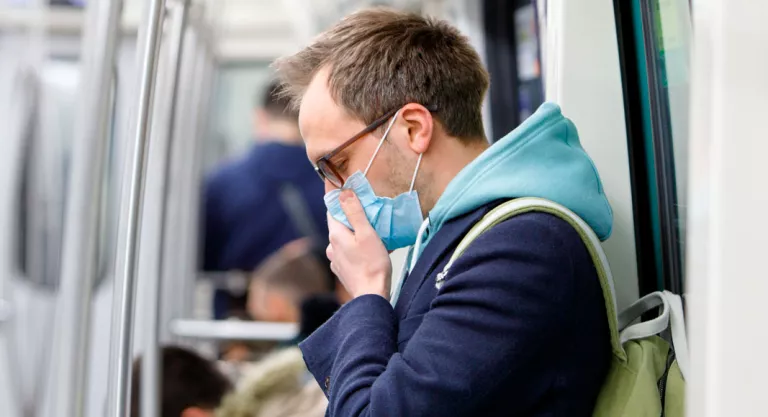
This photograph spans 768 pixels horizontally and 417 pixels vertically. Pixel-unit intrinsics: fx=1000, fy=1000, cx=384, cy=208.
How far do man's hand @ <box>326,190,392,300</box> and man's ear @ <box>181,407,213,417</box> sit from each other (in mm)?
1203

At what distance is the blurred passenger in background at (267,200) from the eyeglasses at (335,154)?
3095 mm

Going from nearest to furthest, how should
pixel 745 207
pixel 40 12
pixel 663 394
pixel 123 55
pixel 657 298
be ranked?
pixel 745 207, pixel 663 394, pixel 657 298, pixel 40 12, pixel 123 55

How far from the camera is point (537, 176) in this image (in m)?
1.20

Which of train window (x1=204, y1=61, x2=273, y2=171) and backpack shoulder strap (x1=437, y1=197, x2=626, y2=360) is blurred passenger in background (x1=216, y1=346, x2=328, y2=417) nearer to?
backpack shoulder strap (x1=437, y1=197, x2=626, y2=360)

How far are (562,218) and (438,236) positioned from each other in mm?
197

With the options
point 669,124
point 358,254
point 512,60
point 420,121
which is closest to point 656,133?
point 669,124

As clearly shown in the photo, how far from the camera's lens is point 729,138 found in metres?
0.75

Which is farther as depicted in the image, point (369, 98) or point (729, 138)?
point (369, 98)

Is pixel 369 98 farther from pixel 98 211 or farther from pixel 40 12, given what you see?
pixel 40 12

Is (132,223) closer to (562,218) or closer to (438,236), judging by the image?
(438,236)

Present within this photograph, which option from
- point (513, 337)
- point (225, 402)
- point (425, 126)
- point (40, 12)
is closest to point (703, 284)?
point (513, 337)

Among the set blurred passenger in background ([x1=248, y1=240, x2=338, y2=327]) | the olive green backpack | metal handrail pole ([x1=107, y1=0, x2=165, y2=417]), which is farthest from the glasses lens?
blurred passenger in background ([x1=248, y1=240, x2=338, y2=327])

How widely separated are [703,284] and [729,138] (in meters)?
0.11

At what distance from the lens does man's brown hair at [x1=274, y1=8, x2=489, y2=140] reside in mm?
1364
